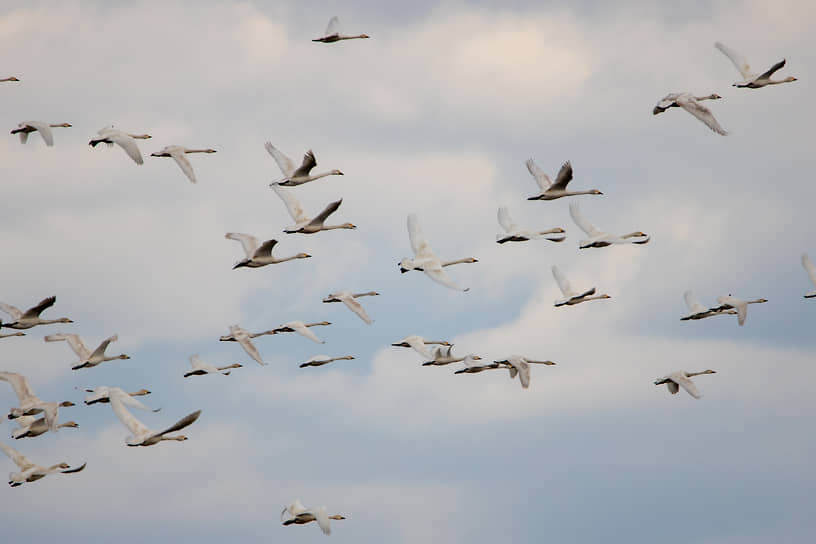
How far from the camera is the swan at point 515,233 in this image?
2432 inches

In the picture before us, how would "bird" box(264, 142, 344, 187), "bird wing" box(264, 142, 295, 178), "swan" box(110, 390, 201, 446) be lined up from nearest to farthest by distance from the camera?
"swan" box(110, 390, 201, 446) < "bird" box(264, 142, 344, 187) < "bird wing" box(264, 142, 295, 178)

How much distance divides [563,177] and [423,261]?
584 cm

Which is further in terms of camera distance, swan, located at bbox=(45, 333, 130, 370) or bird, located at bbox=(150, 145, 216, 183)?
swan, located at bbox=(45, 333, 130, 370)

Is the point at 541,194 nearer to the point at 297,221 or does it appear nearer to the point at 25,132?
the point at 297,221

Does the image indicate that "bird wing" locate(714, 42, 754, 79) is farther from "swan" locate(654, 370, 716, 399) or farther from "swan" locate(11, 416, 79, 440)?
"swan" locate(11, 416, 79, 440)

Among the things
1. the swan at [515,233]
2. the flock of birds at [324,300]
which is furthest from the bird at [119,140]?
the swan at [515,233]

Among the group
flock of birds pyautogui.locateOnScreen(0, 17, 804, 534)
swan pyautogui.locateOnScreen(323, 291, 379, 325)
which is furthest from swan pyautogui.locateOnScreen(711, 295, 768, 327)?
swan pyautogui.locateOnScreen(323, 291, 379, 325)

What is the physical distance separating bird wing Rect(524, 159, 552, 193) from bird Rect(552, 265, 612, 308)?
442 centimetres

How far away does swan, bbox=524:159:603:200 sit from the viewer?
57375 millimetres

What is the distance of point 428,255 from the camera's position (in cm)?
6056

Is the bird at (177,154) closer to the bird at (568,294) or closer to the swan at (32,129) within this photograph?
the swan at (32,129)

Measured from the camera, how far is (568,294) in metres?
66.0

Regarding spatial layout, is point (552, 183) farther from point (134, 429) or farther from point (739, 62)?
point (134, 429)

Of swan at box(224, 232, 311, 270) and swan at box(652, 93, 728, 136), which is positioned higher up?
swan at box(652, 93, 728, 136)
